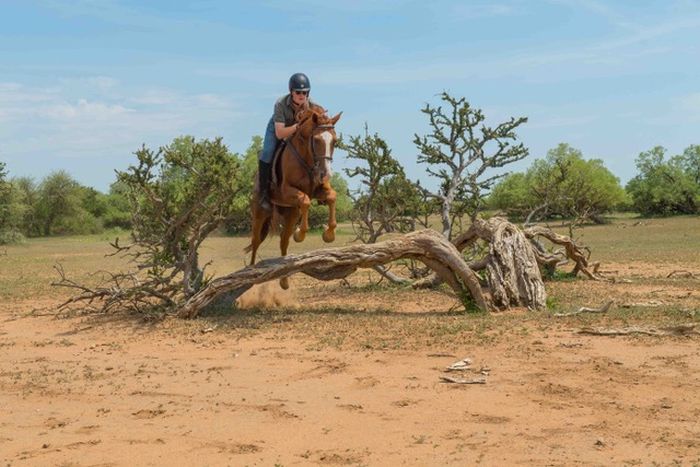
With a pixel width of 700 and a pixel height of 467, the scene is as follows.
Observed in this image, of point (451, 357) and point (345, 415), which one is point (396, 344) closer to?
point (451, 357)

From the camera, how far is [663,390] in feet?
23.4

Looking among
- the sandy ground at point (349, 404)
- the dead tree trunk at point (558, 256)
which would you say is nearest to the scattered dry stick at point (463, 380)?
the sandy ground at point (349, 404)

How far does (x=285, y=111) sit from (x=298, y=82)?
48cm

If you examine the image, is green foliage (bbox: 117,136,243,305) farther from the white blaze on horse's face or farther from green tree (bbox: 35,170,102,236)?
green tree (bbox: 35,170,102,236)

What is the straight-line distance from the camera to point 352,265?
1200cm

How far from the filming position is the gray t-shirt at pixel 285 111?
10906 millimetres

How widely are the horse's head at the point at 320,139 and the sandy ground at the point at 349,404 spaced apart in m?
2.28

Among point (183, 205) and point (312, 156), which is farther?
point (183, 205)

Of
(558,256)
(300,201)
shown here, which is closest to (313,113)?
(300,201)

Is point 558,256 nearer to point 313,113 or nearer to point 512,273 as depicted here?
point 512,273

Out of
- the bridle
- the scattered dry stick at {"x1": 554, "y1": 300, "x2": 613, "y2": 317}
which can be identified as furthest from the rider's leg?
the scattered dry stick at {"x1": 554, "y1": 300, "x2": 613, "y2": 317}

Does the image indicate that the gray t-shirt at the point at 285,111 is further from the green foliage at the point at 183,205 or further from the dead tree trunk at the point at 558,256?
the dead tree trunk at the point at 558,256

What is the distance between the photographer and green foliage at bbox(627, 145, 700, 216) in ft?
177

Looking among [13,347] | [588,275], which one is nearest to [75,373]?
[13,347]
